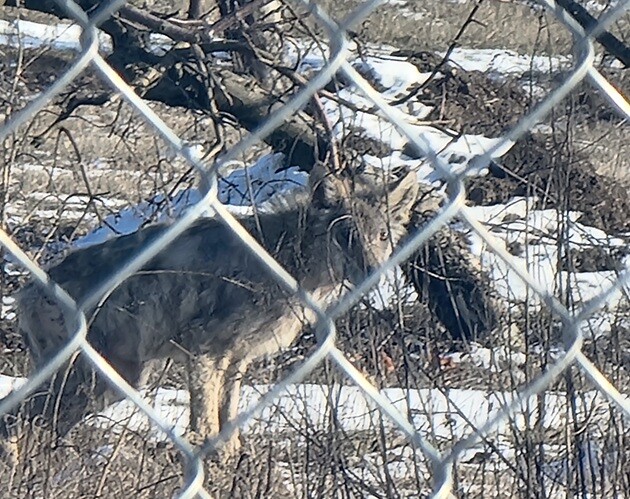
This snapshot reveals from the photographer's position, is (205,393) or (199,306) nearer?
(205,393)

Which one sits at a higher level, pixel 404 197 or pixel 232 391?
pixel 404 197

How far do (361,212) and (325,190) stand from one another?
3.01 ft

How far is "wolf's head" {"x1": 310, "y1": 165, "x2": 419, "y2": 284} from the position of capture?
6055 millimetres

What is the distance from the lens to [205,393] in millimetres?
7199

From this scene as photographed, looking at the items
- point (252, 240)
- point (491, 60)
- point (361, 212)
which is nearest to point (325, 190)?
point (361, 212)

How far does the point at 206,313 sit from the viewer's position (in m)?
7.69

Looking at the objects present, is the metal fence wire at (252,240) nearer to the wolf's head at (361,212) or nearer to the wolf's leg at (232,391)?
the wolf's head at (361,212)

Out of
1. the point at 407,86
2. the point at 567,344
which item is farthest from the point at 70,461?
the point at 407,86

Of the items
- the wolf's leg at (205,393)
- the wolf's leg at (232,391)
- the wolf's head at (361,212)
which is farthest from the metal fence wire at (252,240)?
the wolf's leg at (205,393)

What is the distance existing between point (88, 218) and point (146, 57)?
3.49m

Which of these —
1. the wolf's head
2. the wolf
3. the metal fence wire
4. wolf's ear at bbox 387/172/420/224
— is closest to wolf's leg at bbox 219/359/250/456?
the wolf

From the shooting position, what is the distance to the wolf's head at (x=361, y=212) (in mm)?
6055

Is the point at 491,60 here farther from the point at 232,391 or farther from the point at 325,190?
the point at 325,190

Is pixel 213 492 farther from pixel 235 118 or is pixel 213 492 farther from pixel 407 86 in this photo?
pixel 407 86
